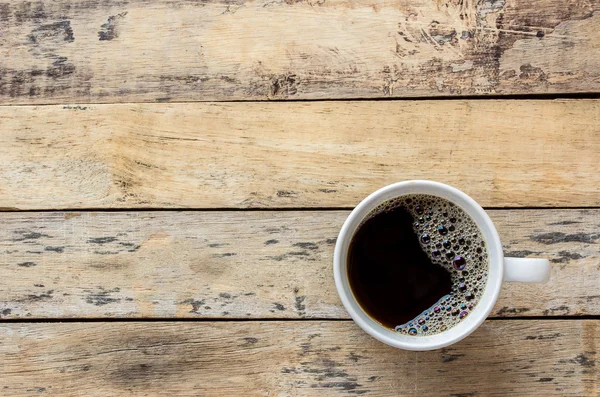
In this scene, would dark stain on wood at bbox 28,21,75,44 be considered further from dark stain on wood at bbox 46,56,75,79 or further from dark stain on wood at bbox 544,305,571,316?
dark stain on wood at bbox 544,305,571,316

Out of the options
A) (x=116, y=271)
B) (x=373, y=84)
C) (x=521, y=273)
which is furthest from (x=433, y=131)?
(x=116, y=271)

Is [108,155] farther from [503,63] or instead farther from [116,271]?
[503,63]

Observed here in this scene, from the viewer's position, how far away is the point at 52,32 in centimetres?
87

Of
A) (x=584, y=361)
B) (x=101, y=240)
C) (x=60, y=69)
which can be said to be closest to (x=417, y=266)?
(x=584, y=361)

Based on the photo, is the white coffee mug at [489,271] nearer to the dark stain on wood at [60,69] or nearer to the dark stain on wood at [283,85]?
the dark stain on wood at [283,85]

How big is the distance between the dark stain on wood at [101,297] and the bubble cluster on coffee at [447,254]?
352 mm

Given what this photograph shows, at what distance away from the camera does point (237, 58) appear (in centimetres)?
86

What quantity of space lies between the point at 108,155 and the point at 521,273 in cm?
53

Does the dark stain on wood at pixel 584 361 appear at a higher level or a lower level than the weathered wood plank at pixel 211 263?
lower

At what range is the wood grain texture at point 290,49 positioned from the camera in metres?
0.85

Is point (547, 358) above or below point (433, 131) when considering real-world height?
below

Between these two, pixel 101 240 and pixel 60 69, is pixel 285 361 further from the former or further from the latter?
pixel 60 69

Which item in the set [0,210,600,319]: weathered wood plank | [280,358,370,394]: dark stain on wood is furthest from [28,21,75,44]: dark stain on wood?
[280,358,370,394]: dark stain on wood

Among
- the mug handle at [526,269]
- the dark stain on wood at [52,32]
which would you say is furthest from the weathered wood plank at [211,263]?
the dark stain on wood at [52,32]
